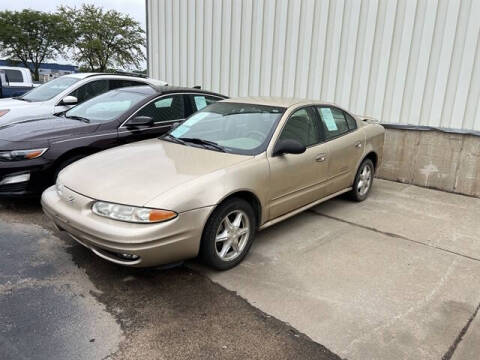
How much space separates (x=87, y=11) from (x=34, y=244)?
3348 cm

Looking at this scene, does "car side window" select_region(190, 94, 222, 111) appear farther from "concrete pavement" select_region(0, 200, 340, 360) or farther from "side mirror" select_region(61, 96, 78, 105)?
"concrete pavement" select_region(0, 200, 340, 360)

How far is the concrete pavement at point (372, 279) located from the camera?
2.72m

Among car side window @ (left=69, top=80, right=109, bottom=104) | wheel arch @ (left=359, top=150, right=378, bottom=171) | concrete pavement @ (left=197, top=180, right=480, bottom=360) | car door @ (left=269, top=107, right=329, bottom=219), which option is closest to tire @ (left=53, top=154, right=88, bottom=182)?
concrete pavement @ (left=197, top=180, right=480, bottom=360)

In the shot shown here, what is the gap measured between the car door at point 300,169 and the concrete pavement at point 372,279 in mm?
455

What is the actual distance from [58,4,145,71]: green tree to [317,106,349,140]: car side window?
99.7ft

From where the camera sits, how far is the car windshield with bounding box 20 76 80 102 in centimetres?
730

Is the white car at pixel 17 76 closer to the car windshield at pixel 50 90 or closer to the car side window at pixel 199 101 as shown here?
the car windshield at pixel 50 90

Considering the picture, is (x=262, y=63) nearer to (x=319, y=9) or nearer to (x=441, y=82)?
(x=319, y=9)

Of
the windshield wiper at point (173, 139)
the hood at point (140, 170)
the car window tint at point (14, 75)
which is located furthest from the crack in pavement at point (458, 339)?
the car window tint at point (14, 75)

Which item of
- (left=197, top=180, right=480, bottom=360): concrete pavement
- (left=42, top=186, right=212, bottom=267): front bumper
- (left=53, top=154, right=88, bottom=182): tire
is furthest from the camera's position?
(left=53, top=154, right=88, bottom=182): tire

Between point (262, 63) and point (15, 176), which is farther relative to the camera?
point (262, 63)

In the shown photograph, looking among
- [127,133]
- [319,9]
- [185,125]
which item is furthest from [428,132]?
[127,133]

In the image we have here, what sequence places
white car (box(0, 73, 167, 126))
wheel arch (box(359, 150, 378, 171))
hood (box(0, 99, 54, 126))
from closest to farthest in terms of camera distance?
wheel arch (box(359, 150, 378, 171)) < hood (box(0, 99, 54, 126)) < white car (box(0, 73, 167, 126))

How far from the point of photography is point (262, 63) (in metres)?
8.38
